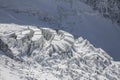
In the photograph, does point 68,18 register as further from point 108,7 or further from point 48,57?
point 48,57

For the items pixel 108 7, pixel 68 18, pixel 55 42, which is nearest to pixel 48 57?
pixel 55 42

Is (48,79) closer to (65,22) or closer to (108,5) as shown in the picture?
(65,22)

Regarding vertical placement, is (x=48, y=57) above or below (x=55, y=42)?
below

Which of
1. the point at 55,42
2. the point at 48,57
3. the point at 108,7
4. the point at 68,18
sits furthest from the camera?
the point at 108,7

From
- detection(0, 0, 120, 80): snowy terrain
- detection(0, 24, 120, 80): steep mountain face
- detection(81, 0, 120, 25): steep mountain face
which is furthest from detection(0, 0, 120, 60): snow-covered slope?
detection(0, 24, 120, 80): steep mountain face

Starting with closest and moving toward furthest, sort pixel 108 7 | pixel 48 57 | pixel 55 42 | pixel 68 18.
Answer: pixel 48 57, pixel 55 42, pixel 68 18, pixel 108 7

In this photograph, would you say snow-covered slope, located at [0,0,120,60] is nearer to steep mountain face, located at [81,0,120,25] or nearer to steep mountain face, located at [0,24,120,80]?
steep mountain face, located at [81,0,120,25]
